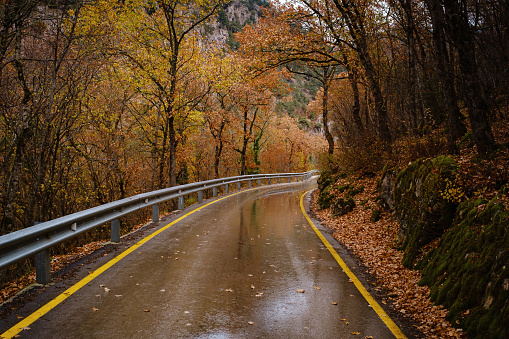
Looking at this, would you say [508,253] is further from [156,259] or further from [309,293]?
[156,259]

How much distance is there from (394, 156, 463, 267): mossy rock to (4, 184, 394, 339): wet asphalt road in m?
1.48

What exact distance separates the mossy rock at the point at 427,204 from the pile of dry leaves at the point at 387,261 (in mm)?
424

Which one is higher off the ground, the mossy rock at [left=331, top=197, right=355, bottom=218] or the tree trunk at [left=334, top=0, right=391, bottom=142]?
the tree trunk at [left=334, top=0, right=391, bottom=142]

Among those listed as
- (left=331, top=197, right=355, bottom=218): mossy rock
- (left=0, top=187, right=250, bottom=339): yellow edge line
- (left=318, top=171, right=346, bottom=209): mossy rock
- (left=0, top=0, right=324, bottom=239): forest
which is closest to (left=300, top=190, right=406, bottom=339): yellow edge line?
(left=0, top=187, right=250, bottom=339): yellow edge line

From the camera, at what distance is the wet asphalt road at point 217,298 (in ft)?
12.8

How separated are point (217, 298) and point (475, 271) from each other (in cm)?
313

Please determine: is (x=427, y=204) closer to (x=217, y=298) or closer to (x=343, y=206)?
(x=217, y=298)

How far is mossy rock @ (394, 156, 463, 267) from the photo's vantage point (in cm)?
614

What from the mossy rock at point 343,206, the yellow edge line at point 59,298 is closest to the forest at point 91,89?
the yellow edge line at point 59,298

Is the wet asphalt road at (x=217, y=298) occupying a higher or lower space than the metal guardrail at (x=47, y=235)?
lower

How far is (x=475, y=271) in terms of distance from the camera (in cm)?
432

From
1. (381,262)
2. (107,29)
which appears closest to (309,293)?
(381,262)

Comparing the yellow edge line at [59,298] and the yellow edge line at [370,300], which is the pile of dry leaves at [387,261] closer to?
the yellow edge line at [370,300]

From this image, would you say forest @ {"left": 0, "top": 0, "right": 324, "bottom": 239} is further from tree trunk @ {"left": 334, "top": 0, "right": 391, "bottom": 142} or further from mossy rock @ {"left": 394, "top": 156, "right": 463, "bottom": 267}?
mossy rock @ {"left": 394, "top": 156, "right": 463, "bottom": 267}
